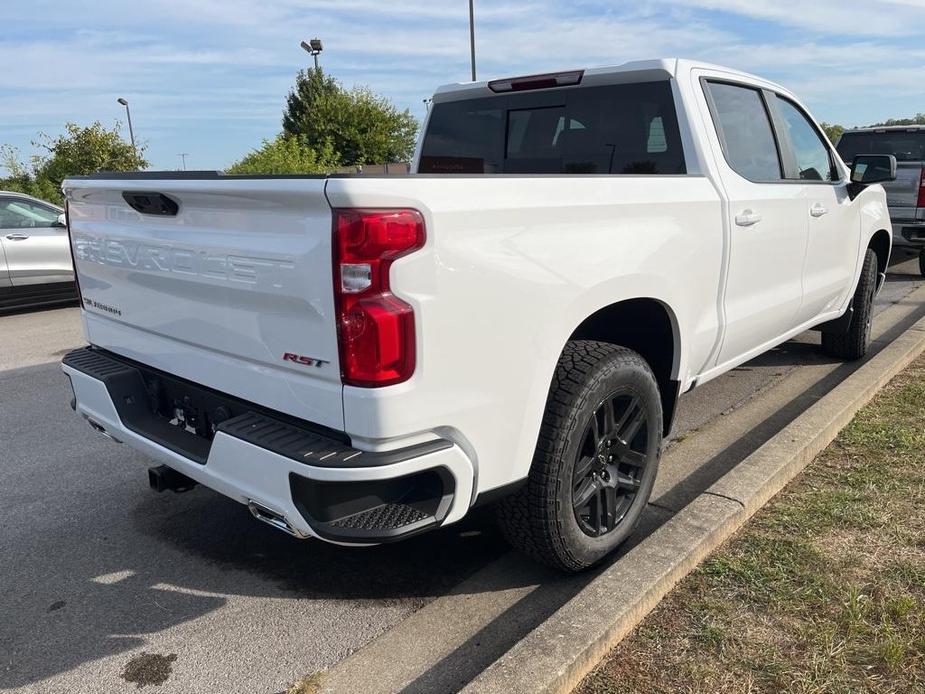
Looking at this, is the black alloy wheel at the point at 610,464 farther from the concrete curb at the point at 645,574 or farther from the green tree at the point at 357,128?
the green tree at the point at 357,128

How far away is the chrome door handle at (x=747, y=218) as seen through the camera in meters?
3.40

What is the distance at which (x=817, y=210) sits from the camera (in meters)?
4.25

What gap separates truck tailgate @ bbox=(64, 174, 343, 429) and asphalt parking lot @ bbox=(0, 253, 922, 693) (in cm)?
86

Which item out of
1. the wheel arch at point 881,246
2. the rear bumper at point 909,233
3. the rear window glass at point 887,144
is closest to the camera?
the wheel arch at point 881,246

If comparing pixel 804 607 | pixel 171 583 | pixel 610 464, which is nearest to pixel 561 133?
pixel 610 464

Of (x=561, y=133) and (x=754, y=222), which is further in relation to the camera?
(x=561, y=133)

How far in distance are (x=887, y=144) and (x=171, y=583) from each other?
11121 millimetres

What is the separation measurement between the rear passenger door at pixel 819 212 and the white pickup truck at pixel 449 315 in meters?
0.43

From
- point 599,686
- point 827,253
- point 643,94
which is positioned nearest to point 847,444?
point 827,253

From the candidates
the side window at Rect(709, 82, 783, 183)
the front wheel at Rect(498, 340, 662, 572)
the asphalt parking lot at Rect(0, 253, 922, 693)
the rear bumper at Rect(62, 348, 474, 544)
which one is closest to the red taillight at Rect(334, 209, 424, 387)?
the rear bumper at Rect(62, 348, 474, 544)

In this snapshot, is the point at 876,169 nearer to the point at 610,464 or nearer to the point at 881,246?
the point at 881,246

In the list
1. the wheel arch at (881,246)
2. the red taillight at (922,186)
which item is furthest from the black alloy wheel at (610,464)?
the red taillight at (922,186)

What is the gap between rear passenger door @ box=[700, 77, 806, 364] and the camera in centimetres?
346

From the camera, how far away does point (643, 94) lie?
3533 mm
